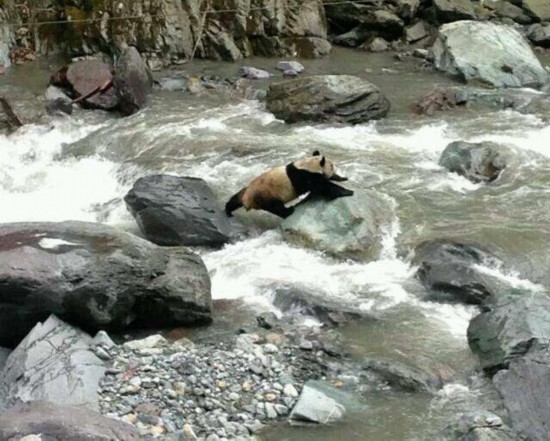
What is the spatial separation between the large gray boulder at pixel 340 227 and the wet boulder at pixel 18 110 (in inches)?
233

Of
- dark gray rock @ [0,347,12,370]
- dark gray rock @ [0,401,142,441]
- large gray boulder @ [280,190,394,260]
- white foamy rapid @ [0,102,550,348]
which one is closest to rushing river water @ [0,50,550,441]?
white foamy rapid @ [0,102,550,348]

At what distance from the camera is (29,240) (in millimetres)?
7574

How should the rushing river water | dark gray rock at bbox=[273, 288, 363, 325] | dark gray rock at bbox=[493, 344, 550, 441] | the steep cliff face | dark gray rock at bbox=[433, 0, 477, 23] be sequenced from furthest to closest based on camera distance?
dark gray rock at bbox=[433, 0, 477, 23] < the steep cliff face < dark gray rock at bbox=[273, 288, 363, 325] < the rushing river water < dark gray rock at bbox=[493, 344, 550, 441]

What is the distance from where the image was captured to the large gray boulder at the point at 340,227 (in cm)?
941

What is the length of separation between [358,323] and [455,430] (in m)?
1.97

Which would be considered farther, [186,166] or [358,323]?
[186,166]

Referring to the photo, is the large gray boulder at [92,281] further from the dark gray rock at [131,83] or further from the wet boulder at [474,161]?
the dark gray rock at [131,83]

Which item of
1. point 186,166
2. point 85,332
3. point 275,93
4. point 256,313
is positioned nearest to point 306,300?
point 256,313

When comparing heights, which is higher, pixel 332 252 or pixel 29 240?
pixel 29 240

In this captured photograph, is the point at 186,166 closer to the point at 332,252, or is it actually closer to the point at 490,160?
the point at 332,252

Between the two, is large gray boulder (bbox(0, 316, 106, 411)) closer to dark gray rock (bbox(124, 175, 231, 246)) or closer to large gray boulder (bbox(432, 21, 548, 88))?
dark gray rock (bbox(124, 175, 231, 246))

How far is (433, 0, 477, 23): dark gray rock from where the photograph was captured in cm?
1962

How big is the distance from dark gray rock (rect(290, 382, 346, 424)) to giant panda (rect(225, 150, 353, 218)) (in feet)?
12.5

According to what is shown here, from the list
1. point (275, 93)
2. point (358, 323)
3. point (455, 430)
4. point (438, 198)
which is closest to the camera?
point (455, 430)
